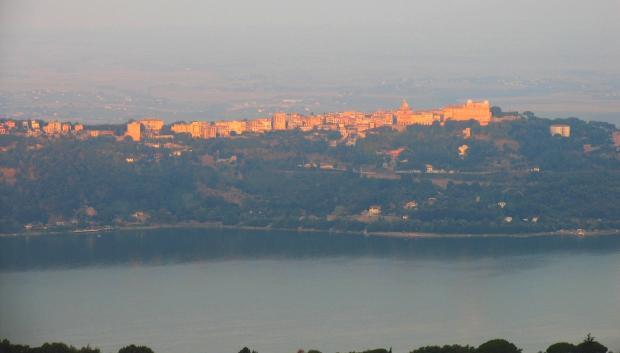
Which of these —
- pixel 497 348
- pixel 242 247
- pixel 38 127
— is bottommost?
pixel 242 247

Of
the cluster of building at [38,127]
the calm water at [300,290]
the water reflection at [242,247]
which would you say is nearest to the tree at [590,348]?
the calm water at [300,290]

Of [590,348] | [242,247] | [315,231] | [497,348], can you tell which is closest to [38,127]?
[315,231]

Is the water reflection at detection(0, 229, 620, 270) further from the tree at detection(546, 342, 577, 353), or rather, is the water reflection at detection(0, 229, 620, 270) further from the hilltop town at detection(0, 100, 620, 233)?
the tree at detection(546, 342, 577, 353)

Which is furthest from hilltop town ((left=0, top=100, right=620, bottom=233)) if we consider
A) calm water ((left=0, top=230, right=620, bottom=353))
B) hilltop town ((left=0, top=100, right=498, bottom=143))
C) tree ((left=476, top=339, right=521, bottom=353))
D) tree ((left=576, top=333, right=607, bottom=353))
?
tree ((left=576, top=333, right=607, bottom=353))

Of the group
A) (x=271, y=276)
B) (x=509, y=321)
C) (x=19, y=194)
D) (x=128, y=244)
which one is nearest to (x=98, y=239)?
(x=128, y=244)

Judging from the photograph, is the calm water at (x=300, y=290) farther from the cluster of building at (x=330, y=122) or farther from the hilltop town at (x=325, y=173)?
the cluster of building at (x=330, y=122)

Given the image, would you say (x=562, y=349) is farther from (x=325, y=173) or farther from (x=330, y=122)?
(x=330, y=122)
